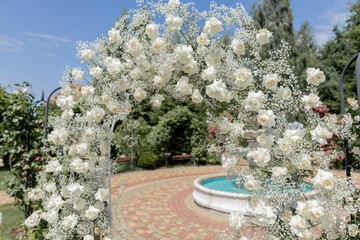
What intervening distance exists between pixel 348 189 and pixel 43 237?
381 cm

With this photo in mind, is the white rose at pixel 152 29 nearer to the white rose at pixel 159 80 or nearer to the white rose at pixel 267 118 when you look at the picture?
the white rose at pixel 159 80

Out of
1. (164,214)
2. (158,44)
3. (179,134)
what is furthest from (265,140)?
(179,134)

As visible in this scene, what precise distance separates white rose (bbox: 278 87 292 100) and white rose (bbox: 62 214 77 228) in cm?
256

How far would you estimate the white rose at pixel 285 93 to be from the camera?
1.99 metres

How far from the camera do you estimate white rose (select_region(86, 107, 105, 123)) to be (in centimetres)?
248

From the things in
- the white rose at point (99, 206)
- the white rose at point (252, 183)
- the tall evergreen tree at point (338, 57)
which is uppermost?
the tall evergreen tree at point (338, 57)

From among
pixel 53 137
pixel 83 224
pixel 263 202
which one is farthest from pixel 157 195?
pixel 263 202

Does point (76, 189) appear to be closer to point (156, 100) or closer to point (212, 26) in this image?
point (156, 100)

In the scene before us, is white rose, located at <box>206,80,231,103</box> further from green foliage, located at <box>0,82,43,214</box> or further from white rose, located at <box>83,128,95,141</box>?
green foliage, located at <box>0,82,43,214</box>

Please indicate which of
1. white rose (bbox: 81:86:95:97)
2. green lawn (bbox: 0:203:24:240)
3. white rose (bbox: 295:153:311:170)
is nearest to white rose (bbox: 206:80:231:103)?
white rose (bbox: 295:153:311:170)

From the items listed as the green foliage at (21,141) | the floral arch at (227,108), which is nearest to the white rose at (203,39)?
the floral arch at (227,108)

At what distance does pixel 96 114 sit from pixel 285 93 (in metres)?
1.95

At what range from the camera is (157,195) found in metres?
6.79

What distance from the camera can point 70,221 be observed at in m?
2.49
